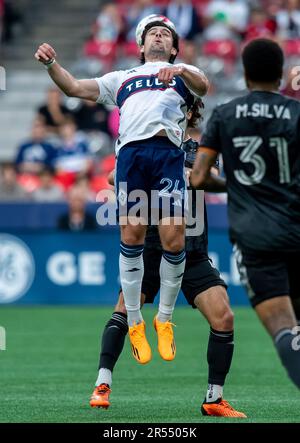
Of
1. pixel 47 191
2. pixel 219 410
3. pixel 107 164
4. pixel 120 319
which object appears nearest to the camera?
pixel 219 410

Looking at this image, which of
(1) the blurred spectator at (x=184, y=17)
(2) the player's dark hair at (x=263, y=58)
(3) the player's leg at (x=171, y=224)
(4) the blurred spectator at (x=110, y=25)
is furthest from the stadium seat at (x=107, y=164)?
(2) the player's dark hair at (x=263, y=58)

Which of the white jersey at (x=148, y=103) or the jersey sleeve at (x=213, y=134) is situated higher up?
the white jersey at (x=148, y=103)

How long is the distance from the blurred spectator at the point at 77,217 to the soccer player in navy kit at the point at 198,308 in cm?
898

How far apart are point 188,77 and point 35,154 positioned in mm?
12663

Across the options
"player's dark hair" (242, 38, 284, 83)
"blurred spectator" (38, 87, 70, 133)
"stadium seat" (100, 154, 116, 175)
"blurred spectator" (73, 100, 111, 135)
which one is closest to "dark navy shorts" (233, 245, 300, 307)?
"player's dark hair" (242, 38, 284, 83)

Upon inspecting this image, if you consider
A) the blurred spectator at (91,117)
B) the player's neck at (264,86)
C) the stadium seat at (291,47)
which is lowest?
the player's neck at (264,86)

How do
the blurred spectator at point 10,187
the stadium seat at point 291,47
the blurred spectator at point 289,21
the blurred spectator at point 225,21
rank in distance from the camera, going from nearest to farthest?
the blurred spectator at point 10,187 → the stadium seat at point 291,47 → the blurred spectator at point 289,21 → the blurred spectator at point 225,21

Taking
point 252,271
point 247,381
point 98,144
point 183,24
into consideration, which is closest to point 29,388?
point 247,381

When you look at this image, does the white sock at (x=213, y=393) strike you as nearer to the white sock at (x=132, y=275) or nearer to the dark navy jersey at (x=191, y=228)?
the white sock at (x=132, y=275)

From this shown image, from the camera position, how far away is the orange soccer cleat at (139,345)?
8.70 m

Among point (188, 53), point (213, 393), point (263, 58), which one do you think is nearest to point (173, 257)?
point (213, 393)

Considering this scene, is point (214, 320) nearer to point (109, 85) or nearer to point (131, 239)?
point (131, 239)

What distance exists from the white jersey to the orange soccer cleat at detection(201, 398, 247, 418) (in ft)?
6.24

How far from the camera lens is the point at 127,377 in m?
11.4
